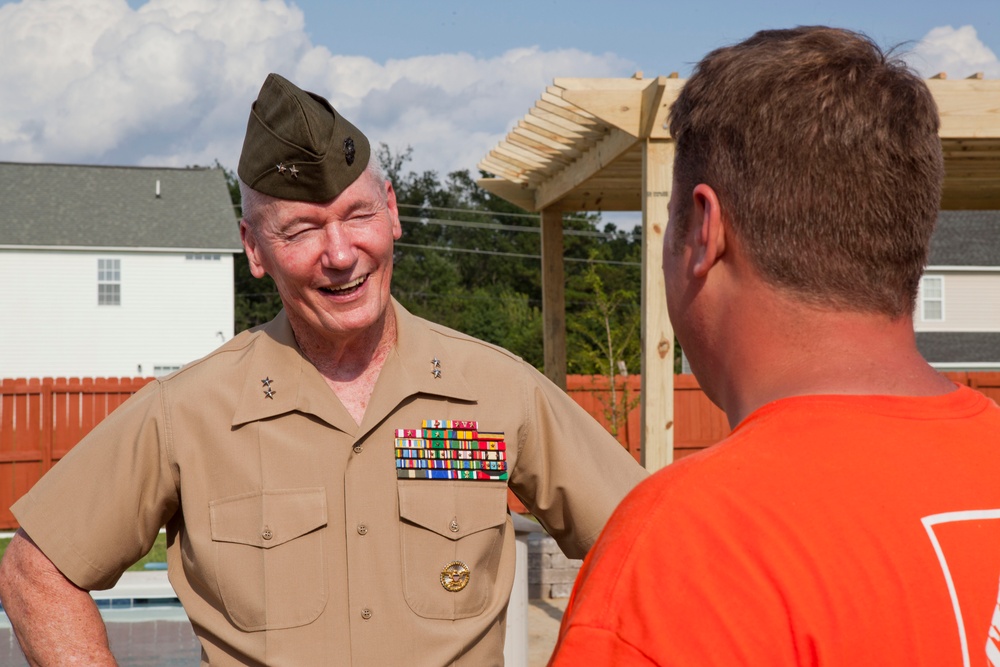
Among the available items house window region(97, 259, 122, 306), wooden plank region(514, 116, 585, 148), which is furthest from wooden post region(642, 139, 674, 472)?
house window region(97, 259, 122, 306)

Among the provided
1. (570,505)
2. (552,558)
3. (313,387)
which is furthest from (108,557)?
(552,558)

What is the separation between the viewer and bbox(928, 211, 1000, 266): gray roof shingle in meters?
31.5

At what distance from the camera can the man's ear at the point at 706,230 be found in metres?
1.12

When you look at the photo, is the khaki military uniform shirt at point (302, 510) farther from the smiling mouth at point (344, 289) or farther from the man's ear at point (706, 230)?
the man's ear at point (706, 230)

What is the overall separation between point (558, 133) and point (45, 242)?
77.8ft

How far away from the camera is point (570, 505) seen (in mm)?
2625

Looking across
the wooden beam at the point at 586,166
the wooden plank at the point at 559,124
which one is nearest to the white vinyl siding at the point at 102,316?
the wooden beam at the point at 586,166

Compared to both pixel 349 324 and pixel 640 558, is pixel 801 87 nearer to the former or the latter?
pixel 640 558

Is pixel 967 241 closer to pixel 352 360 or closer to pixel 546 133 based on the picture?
pixel 546 133

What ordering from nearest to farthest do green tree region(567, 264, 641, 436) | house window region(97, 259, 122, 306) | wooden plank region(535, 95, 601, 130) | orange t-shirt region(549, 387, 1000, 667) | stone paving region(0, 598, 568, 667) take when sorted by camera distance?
1. orange t-shirt region(549, 387, 1000, 667)
2. wooden plank region(535, 95, 601, 130)
3. stone paving region(0, 598, 568, 667)
4. green tree region(567, 264, 641, 436)
5. house window region(97, 259, 122, 306)

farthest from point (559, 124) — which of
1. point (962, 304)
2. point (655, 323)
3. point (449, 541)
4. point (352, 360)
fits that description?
point (962, 304)

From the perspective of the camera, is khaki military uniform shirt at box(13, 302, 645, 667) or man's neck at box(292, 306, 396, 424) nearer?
khaki military uniform shirt at box(13, 302, 645, 667)

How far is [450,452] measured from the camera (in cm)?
254

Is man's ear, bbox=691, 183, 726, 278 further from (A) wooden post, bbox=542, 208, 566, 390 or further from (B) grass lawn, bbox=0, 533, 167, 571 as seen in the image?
(B) grass lawn, bbox=0, 533, 167, 571
